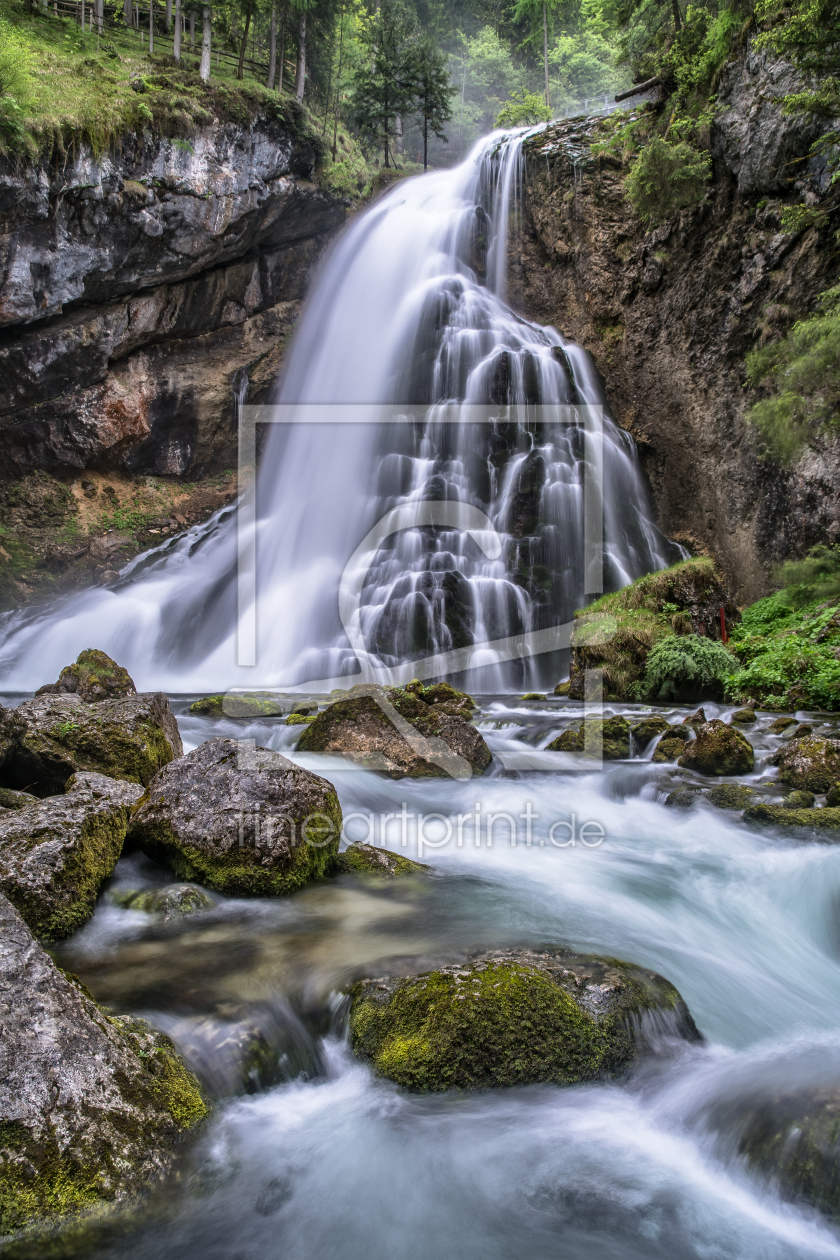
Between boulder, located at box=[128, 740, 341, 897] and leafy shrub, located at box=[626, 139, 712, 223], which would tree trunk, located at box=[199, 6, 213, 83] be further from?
boulder, located at box=[128, 740, 341, 897]

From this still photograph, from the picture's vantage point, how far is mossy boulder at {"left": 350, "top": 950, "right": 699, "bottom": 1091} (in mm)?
2986

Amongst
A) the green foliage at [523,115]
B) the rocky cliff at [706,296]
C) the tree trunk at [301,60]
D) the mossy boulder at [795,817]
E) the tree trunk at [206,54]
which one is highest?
the green foliage at [523,115]

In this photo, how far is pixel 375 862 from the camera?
5094 mm

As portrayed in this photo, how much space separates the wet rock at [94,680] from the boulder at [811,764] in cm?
766

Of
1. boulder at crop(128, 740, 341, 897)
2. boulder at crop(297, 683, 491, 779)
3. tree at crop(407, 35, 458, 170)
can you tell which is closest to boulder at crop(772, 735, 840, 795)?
boulder at crop(297, 683, 491, 779)

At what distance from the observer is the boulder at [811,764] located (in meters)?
6.64

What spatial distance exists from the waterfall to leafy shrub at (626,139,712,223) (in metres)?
4.35

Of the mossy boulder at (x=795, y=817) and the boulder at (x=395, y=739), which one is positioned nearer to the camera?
the mossy boulder at (x=795, y=817)

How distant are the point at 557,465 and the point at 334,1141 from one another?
586 inches

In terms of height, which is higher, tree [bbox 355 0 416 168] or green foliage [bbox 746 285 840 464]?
tree [bbox 355 0 416 168]

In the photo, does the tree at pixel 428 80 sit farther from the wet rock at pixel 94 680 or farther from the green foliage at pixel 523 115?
the wet rock at pixel 94 680

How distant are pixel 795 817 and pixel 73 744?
19.4ft

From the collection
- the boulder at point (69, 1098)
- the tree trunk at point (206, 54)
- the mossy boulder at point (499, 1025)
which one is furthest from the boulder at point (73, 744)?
the tree trunk at point (206, 54)

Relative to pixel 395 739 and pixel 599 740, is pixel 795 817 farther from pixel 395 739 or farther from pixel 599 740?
pixel 395 739
